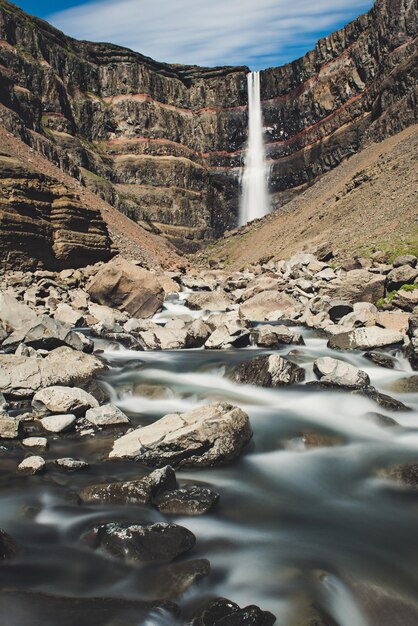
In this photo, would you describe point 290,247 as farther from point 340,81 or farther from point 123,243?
point 340,81

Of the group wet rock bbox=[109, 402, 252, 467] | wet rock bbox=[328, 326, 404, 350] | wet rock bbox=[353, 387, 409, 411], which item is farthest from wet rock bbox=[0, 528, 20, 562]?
wet rock bbox=[328, 326, 404, 350]

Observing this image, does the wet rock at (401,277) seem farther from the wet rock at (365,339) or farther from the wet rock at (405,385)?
the wet rock at (405,385)

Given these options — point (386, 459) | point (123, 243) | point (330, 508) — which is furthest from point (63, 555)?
point (123, 243)

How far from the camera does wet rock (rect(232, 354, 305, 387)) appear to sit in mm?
9686

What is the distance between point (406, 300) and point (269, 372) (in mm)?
7003

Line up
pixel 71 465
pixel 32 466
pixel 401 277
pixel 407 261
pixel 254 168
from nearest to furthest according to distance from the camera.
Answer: pixel 32 466 < pixel 71 465 < pixel 401 277 < pixel 407 261 < pixel 254 168

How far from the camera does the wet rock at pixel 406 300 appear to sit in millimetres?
14376

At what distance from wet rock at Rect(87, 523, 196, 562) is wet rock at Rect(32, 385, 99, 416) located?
3414 mm

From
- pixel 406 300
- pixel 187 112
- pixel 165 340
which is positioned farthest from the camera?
pixel 187 112

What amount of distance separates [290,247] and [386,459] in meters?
29.2

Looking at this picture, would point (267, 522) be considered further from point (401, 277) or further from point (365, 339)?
point (401, 277)

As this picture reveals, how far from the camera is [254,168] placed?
75.9 metres

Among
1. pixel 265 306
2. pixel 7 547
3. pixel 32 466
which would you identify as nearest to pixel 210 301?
pixel 265 306

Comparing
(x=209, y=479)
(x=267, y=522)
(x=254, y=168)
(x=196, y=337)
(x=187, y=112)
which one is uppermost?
(x=187, y=112)
